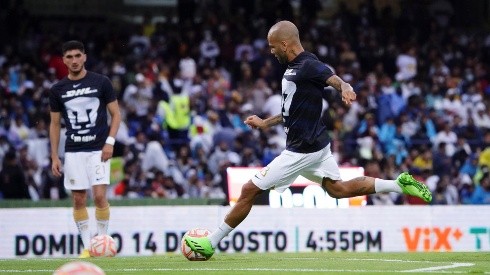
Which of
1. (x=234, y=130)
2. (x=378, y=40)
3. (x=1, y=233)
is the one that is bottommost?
(x=1, y=233)

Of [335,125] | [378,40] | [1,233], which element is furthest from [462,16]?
[1,233]

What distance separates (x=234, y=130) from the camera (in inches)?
979

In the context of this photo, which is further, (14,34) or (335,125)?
(14,34)

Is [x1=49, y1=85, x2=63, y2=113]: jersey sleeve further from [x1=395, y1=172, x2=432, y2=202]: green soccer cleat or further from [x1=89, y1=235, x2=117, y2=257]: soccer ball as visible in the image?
[x1=395, y1=172, x2=432, y2=202]: green soccer cleat

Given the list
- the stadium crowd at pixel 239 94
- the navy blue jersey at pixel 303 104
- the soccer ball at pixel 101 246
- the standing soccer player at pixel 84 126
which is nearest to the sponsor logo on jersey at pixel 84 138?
the standing soccer player at pixel 84 126

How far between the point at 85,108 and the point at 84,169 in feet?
2.42

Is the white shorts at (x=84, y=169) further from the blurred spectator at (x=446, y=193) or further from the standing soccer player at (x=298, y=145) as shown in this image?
the blurred spectator at (x=446, y=193)

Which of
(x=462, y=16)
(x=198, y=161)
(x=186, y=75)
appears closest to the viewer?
(x=198, y=161)

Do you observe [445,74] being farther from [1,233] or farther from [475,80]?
[1,233]

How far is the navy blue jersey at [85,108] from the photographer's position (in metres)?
14.0

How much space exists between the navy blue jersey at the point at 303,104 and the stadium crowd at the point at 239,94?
10.1m

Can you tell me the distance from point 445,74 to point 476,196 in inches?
245

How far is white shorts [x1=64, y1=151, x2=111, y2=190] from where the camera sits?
1398 centimetres

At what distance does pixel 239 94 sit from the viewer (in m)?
26.1
